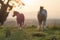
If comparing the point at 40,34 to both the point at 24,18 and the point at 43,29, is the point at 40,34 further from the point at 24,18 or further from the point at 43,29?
the point at 24,18

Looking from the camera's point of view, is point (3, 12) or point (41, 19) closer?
point (41, 19)

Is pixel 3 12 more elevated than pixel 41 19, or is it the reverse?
pixel 3 12

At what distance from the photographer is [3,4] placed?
14.4m

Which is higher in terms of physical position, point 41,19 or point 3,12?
point 3,12

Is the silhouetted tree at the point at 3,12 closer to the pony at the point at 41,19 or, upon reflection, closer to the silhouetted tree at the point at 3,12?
the silhouetted tree at the point at 3,12

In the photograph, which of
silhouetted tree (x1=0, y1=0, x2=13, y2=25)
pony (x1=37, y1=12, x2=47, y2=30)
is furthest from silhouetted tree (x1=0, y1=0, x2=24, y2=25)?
pony (x1=37, y1=12, x2=47, y2=30)

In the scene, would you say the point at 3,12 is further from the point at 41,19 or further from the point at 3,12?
the point at 41,19

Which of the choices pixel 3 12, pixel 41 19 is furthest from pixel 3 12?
pixel 41 19

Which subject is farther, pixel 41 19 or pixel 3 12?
pixel 3 12

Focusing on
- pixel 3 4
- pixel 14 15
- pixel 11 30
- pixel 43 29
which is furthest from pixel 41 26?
pixel 11 30

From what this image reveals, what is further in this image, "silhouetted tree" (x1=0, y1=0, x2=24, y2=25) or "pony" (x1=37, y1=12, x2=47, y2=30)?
"silhouetted tree" (x1=0, y1=0, x2=24, y2=25)

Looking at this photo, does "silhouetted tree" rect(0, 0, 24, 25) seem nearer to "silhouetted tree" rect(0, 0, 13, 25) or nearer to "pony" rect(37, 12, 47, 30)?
"silhouetted tree" rect(0, 0, 13, 25)

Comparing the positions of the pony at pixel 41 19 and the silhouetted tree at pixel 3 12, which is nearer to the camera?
the pony at pixel 41 19

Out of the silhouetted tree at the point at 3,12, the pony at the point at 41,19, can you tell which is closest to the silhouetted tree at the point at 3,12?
the silhouetted tree at the point at 3,12
